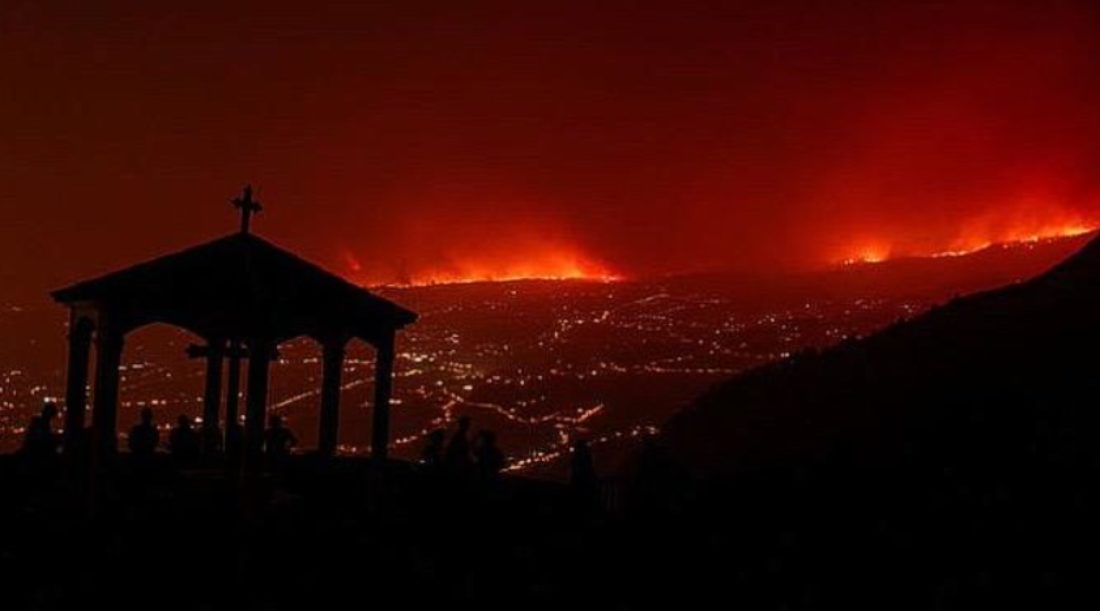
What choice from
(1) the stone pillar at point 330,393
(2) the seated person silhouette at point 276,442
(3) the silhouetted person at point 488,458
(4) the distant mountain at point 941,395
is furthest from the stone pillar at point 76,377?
(4) the distant mountain at point 941,395

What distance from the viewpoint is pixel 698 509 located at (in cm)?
1748

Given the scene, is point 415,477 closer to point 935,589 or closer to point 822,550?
point 822,550

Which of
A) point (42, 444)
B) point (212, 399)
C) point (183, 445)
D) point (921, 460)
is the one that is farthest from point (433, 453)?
point (921, 460)

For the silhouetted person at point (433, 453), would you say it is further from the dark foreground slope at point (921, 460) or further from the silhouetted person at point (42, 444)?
the silhouetted person at point (42, 444)

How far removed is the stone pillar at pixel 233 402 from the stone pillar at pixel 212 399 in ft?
0.61

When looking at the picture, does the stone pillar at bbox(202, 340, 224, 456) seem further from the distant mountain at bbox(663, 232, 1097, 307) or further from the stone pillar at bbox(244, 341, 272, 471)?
the distant mountain at bbox(663, 232, 1097, 307)

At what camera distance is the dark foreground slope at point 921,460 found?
1391cm

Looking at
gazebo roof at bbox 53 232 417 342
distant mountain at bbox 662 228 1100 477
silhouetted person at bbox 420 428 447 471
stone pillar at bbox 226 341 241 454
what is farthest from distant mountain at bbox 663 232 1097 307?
gazebo roof at bbox 53 232 417 342

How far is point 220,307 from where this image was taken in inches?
628

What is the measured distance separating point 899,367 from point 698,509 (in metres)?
10.4

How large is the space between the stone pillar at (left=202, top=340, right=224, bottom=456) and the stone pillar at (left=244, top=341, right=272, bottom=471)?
7.44ft

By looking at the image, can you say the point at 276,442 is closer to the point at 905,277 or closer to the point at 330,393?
the point at 330,393

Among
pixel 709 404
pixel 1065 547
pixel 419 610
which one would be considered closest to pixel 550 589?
pixel 419 610

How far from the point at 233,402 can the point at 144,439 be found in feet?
4.32
